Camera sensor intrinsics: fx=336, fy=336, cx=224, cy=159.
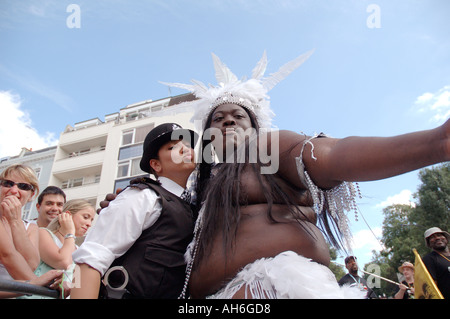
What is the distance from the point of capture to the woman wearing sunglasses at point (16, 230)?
2.20 m

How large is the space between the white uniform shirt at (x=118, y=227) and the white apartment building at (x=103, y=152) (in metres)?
16.3

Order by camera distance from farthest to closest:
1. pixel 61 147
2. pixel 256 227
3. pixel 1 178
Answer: pixel 61 147
pixel 1 178
pixel 256 227

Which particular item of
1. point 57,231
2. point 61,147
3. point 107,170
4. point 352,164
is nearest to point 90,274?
point 352,164

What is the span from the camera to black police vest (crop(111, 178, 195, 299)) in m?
1.63

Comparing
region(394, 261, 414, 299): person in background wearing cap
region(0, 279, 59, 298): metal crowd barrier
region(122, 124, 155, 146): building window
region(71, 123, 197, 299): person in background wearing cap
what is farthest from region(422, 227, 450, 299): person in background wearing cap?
region(122, 124, 155, 146): building window

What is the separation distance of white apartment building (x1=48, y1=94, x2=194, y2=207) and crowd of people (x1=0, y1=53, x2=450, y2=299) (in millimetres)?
16339

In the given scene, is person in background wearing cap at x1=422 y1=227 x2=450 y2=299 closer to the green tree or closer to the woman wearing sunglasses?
the woman wearing sunglasses

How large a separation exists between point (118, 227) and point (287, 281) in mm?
865

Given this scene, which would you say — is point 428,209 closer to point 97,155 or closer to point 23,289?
point 97,155

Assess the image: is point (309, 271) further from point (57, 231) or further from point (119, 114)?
point (119, 114)

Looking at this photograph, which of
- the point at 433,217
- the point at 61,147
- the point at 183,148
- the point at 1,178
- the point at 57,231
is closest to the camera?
the point at 183,148

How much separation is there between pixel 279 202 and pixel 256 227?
18 centimetres

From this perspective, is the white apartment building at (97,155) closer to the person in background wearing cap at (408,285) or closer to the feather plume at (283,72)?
the person in background wearing cap at (408,285)
